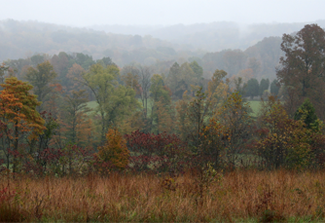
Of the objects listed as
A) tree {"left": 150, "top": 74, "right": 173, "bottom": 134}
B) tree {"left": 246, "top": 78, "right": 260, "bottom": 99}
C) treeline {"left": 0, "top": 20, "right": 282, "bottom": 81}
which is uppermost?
treeline {"left": 0, "top": 20, "right": 282, "bottom": 81}

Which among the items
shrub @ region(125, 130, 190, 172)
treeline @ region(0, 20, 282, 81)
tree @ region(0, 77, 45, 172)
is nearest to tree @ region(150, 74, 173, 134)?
tree @ region(0, 77, 45, 172)

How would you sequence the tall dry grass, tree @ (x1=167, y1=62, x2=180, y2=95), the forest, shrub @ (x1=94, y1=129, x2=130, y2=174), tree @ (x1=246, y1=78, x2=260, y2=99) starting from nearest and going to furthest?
the tall dry grass, the forest, shrub @ (x1=94, y1=129, x2=130, y2=174), tree @ (x1=167, y1=62, x2=180, y2=95), tree @ (x1=246, y1=78, x2=260, y2=99)

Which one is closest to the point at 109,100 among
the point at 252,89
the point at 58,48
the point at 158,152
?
the point at 158,152

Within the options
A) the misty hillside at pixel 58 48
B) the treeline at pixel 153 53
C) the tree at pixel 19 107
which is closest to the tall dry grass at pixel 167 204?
the tree at pixel 19 107

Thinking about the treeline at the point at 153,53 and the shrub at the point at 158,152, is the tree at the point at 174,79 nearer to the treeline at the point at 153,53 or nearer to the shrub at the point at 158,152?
the treeline at the point at 153,53

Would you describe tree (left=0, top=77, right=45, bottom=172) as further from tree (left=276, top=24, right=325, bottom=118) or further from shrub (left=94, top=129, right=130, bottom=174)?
tree (left=276, top=24, right=325, bottom=118)

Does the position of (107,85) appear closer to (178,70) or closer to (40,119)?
(40,119)

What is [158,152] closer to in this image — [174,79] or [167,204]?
[167,204]

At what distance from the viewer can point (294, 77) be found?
83.9 ft

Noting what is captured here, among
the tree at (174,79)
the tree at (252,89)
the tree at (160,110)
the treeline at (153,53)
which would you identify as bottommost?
the tree at (160,110)

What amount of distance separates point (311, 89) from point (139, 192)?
88.3 ft

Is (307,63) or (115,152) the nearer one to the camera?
(115,152)

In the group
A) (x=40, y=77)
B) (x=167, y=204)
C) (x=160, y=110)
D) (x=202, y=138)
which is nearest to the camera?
(x=167, y=204)

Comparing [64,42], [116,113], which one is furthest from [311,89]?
[64,42]
